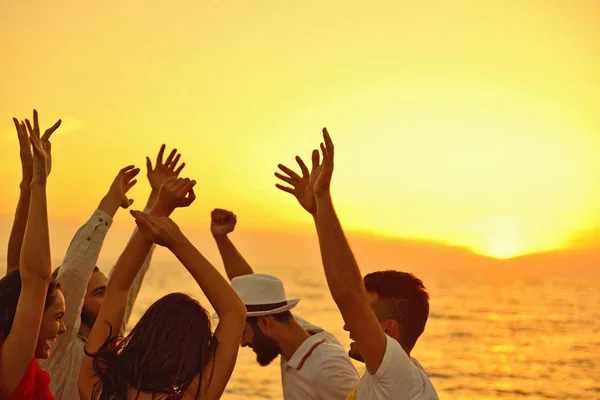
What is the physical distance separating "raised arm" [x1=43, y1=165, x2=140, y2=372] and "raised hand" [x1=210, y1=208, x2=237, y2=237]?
53.5 inches

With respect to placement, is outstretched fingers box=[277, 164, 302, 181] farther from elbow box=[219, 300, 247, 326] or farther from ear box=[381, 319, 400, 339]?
elbow box=[219, 300, 247, 326]

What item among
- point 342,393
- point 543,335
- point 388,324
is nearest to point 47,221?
point 388,324

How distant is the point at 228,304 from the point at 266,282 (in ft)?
6.99

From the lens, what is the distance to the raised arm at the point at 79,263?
4.70m

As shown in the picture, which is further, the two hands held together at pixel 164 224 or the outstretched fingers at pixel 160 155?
the outstretched fingers at pixel 160 155

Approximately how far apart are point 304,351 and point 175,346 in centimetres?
219

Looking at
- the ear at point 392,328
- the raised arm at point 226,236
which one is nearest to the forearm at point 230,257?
the raised arm at point 226,236

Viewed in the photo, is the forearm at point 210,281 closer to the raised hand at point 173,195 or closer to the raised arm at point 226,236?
the raised hand at point 173,195

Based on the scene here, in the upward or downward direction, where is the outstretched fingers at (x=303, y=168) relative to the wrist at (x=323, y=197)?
upward

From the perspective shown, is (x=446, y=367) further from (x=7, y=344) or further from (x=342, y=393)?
(x=7, y=344)

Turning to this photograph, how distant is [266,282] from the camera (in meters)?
5.77

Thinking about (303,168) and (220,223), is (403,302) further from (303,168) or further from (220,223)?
(220,223)

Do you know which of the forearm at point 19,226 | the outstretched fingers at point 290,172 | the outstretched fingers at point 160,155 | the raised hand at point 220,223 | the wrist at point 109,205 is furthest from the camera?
the raised hand at point 220,223

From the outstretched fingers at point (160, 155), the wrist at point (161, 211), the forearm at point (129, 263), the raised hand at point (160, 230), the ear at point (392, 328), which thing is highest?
the outstretched fingers at point (160, 155)
